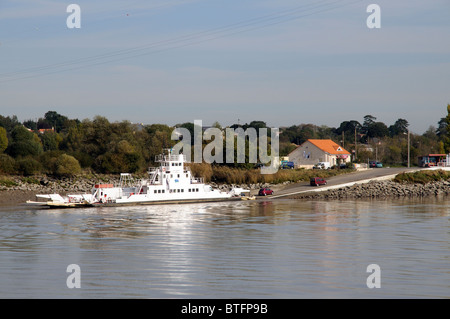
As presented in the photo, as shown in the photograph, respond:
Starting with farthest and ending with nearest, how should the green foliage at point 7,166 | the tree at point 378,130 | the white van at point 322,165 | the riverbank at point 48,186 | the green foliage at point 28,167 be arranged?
the tree at point 378,130
the white van at point 322,165
the green foliage at point 28,167
the green foliage at point 7,166
the riverbank at point 48,186

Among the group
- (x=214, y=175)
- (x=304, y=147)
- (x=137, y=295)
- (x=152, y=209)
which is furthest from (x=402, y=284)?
(x=304, y=147)

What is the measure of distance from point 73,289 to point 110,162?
72.7 m

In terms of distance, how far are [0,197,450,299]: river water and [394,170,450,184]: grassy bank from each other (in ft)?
83.5

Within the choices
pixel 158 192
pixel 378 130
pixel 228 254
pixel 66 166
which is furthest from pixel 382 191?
pixel 378 130

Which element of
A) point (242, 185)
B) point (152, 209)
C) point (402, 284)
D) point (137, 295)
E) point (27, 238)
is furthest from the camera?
point (242, 185)

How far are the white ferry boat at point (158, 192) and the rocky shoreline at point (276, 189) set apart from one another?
10.6 m

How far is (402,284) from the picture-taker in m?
21.6

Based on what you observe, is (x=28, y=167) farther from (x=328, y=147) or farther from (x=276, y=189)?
(x=328, y=147)

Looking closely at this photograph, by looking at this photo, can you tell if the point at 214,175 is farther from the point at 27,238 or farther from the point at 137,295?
the point at 137,295

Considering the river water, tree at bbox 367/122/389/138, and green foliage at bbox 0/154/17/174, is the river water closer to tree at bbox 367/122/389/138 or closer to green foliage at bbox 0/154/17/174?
A: green foliage at bbox 0/154/17/174

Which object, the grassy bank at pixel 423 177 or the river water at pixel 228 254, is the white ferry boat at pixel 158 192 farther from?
the grassy bank at pixel 423 177

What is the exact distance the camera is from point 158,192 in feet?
194

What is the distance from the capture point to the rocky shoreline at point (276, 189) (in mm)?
67375

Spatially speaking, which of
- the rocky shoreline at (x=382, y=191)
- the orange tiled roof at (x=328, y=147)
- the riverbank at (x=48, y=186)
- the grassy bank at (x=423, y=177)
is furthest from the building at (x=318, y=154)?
the rocky shoreline at (x=382, y=191)
